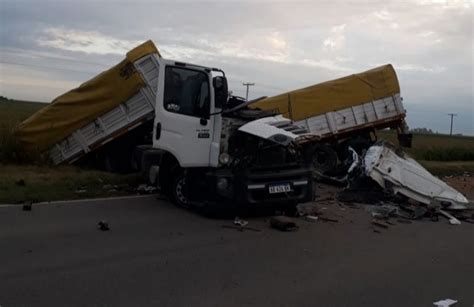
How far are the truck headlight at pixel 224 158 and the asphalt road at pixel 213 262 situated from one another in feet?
3.36

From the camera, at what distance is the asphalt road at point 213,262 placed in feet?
16.7

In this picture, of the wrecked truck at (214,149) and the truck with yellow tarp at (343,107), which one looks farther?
the truck with yellow tarp at (343,107)

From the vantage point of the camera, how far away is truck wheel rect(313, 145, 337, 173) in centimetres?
1738

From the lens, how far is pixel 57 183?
11.8 metres

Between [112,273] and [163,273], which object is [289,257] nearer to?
[163,273]

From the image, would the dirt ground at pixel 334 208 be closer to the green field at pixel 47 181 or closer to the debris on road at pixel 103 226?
the debris on road at pixel 103 226

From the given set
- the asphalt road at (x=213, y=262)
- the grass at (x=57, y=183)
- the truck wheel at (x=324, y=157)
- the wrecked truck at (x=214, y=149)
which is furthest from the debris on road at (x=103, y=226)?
the truck wheel at (x=324, y=157)

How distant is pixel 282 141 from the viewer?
28.2ft

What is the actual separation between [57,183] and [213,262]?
6667 millimetres

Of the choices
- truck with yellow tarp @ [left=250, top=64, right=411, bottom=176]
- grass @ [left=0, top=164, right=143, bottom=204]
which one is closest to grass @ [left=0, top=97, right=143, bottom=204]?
grass @ [left=0, top=164, right=143, bottom=204]

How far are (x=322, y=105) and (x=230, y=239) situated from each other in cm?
1089

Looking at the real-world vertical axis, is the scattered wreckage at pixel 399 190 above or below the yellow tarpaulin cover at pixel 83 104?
below

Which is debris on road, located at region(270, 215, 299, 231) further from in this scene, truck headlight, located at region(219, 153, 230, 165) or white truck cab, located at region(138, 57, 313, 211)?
truck headlight, located at region(219, 153, 230, 165)

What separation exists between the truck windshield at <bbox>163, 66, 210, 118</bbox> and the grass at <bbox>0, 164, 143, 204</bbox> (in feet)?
9.17
